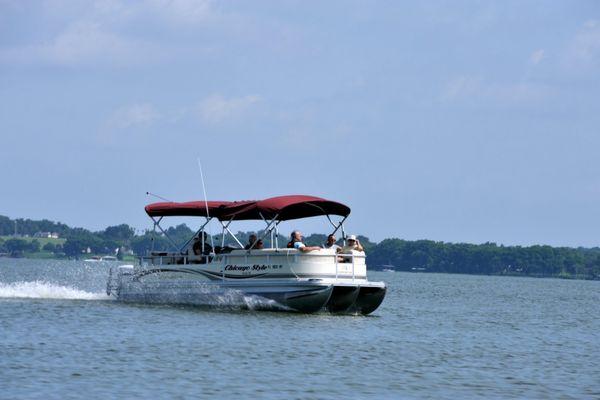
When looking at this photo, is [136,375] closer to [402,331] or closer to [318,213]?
[402,331]

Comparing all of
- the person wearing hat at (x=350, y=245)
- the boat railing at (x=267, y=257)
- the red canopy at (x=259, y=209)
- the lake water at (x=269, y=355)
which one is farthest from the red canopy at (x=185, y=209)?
the person wearing hat at (x=350, y=245)

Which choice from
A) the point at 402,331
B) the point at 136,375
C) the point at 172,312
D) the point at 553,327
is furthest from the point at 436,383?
the point at 553,327

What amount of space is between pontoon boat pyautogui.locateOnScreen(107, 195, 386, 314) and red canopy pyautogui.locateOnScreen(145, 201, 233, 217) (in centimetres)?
3

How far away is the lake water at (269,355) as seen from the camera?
21109 mm

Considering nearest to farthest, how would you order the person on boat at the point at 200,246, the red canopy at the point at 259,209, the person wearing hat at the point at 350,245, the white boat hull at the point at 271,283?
the white boat hull at the point at 271,283 < the person wearing hat at the point at 350,245 < the red canopy at the point at 259,209 < the person on boat at the point at 200,246

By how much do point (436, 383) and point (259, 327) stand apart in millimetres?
8567

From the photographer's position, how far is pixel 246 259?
3466cm

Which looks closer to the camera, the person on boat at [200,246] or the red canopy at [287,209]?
the red canopy at [287,209]

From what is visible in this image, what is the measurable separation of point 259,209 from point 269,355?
10004 mm

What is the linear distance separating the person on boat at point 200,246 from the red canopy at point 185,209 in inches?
29.4

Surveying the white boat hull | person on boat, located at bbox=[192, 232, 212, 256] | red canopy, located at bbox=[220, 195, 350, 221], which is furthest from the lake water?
red canopy, located at bbox=[220, 195, 350, 221]

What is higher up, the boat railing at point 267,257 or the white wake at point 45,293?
the boat railing at point 267,257

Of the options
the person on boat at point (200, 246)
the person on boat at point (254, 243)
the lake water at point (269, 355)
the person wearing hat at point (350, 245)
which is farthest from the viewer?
the person on boat at point (200, 246)

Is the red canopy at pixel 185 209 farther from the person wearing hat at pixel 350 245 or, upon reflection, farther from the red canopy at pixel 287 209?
the person wearing hat at pixel 350 245
